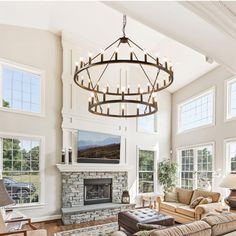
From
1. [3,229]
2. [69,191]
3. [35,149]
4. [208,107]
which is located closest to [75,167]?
[69,191]

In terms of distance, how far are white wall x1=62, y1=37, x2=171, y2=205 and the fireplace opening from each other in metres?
0.91

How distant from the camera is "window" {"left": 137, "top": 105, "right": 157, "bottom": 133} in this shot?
29.6 ft

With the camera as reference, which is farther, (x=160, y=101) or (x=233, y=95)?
(x=160, y=101)

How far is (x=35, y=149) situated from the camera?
6.83m

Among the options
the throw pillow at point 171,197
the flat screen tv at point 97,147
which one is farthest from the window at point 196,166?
the flat screen tv at point 97,147

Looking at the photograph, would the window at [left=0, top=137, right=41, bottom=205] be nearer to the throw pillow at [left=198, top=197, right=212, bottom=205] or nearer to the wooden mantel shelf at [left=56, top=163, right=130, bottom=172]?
the wooden mantel shelf at [left=56, top=163, right=130, bottom=172]

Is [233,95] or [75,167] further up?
[233,95]

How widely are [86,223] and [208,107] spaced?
5.23m

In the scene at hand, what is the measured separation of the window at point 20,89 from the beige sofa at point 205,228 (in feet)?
15.6

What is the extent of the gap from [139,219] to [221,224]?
2.45 metres

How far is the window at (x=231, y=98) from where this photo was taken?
7.25 meters

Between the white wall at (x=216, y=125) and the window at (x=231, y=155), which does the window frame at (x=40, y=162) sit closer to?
the white wall at (x=216, y=125)

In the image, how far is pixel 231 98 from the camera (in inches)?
289

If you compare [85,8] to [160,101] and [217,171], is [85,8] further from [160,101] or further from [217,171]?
[217,171]
